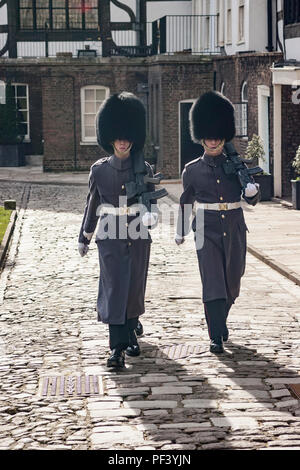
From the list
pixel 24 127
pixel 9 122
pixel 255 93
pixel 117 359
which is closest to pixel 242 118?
pixel 255 93

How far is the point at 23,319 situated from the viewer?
35.4 ft

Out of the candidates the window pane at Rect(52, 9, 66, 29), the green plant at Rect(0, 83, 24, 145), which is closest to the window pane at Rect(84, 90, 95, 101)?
the green plant at Rect(0, 83, 24, 145)

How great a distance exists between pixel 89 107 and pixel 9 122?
2.45 metres

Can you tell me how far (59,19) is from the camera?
3559 centimetres

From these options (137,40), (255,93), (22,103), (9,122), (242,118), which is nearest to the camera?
(255,93)

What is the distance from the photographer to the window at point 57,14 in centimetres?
3547

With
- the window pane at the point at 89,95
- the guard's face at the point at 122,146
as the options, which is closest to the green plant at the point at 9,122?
the window pane at the point at 89,95

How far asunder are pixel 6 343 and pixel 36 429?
8.75 feet

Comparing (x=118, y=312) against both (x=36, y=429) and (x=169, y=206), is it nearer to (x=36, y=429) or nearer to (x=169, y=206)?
(x=36, y=429)

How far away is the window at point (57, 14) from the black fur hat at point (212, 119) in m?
26.2

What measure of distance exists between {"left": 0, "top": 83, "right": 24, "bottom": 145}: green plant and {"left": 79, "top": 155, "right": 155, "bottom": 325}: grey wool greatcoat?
80.5 feet

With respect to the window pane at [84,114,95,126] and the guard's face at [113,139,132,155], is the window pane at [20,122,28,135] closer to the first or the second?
the window pane at [84,114,95,126]

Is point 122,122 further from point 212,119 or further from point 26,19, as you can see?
point 26,19

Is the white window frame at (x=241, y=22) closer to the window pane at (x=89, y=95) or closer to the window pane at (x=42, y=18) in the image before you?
the window pane at (x=89, y=95)
